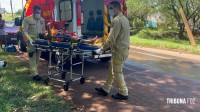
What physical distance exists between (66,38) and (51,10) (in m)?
3.67

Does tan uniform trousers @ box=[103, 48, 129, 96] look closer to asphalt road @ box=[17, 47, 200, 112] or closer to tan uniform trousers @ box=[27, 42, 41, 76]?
asphalt road @ box=[17, 47, 200, 112]

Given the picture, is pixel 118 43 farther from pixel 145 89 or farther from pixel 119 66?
pixel 145 89

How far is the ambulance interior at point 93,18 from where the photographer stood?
32.4 ft

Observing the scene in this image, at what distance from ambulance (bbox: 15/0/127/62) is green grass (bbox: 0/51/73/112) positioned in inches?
62.4

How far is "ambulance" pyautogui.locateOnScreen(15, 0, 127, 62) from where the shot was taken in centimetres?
810

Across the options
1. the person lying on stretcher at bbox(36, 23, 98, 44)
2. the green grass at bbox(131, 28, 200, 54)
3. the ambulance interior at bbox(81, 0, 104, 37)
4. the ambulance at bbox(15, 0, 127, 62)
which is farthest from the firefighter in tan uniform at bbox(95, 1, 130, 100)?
the green grass at bbox(131, 28, 200, 54)

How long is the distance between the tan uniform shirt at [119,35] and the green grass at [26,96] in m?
A: 1.48

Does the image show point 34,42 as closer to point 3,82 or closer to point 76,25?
point 3,82

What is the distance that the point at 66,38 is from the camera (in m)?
5.89

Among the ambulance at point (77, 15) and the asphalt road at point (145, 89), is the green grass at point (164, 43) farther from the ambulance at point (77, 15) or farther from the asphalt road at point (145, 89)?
the ambulance at point (77, 15)

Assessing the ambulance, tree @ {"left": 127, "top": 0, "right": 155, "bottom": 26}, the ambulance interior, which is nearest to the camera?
the ambulance

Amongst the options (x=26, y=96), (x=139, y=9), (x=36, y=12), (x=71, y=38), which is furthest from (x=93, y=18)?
(x=139, y=9)

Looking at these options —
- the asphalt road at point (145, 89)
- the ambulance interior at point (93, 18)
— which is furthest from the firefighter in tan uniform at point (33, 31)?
the ambulance interior at point (93, 18)

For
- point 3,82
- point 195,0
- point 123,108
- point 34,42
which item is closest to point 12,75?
point 3,82
